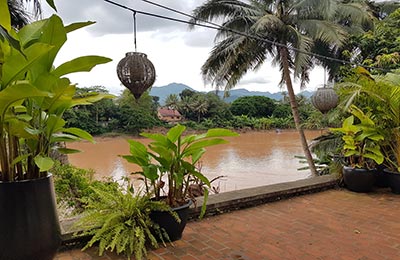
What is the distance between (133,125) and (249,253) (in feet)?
60.6

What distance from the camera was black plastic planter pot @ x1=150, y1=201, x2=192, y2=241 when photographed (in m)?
2.02

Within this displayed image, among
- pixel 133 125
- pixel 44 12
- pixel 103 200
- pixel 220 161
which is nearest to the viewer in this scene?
pixel 103 200

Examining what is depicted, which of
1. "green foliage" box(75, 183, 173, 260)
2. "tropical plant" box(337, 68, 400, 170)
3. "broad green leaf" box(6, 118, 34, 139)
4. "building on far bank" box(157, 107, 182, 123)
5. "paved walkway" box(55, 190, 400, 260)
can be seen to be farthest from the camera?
"building on far bank" box(157, 107, 182, 123)

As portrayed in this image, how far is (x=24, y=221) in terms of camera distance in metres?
1.15

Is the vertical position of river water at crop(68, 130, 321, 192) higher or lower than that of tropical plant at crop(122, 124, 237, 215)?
lower

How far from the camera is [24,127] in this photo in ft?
3.66

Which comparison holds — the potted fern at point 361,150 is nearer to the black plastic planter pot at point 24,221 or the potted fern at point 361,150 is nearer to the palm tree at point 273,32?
the black plastic planter pot at point 24,221

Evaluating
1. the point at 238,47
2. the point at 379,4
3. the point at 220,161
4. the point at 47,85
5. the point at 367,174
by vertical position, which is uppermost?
the point at 379,4

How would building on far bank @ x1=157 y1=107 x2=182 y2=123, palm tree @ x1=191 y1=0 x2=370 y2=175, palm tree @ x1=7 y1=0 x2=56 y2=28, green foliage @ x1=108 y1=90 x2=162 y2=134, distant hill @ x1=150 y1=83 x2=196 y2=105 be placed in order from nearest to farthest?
palm tree @ x1=7 y1=0 x2=56 y2=28 → palm tree @ x1=191 y1=0 x2=370 y2=175 → green foliage @ x1=108 y1=90 x2=162 y2=134 → building on far bank @ x1=157 y1=107 x2=182 y2=123 → distant hill @ x1=150 y1=83 x2=196 y2=105

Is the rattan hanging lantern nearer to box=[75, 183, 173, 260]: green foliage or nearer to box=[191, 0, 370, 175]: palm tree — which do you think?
box=[75, 183, 173, 260]: green foliage

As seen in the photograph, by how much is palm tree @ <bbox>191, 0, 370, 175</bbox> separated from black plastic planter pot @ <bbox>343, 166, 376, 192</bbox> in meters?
3.62

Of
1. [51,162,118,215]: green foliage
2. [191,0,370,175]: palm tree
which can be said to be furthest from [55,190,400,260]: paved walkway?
[191,0,370,175]: palm tree

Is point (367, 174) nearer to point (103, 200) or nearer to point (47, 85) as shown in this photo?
point (103, 200)

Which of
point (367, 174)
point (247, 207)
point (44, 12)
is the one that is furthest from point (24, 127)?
point (44, 12)
